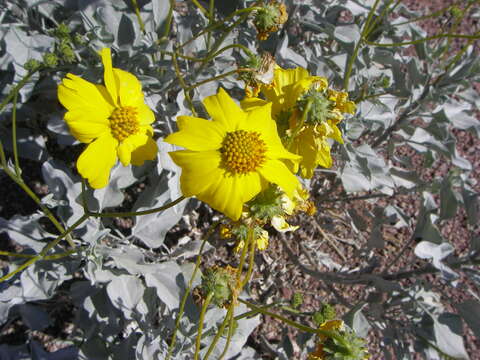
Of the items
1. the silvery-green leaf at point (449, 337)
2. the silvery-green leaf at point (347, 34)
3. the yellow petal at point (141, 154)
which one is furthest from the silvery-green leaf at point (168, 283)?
the silvery-green leaf at point (347, 34)

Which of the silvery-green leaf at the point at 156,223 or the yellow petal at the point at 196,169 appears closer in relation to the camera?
the yellow petal at the point at 196,169

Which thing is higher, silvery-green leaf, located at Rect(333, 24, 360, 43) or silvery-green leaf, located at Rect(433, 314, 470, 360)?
silvery-green leaf, located at Rect(333, 24, 360, 43)

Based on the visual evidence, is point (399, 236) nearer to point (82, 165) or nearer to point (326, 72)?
point (326, 72)

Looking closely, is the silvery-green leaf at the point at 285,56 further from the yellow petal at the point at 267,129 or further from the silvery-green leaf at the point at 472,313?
the silvery-green leaf at the point at 472,313

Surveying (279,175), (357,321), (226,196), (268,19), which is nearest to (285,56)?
(268,19)

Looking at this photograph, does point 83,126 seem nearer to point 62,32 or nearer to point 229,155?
point 229,155

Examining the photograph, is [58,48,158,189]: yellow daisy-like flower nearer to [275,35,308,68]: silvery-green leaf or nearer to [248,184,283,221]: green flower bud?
[248,184,283,221]: green flower bud

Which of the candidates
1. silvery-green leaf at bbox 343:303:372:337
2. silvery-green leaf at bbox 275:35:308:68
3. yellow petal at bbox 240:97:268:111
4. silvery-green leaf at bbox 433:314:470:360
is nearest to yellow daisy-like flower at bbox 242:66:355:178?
yellow petal at bbox 240:97:268:111
